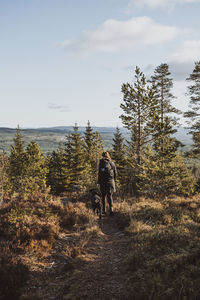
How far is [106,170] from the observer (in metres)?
9.23

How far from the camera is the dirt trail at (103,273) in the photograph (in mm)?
3908

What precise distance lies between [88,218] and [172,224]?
3.48 metres

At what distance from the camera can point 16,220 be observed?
709cm

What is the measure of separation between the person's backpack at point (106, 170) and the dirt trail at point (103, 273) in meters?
2.68

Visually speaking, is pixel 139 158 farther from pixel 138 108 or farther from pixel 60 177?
pixel 60 177

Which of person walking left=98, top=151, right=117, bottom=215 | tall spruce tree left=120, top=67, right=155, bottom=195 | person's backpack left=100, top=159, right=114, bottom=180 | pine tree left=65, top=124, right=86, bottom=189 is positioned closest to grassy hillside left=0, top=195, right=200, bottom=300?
person walking left=98, top=151, right=117, bottom=215

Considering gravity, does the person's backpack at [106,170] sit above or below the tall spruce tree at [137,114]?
below

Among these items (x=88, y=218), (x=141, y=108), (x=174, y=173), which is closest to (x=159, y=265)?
(x=88, y=218)

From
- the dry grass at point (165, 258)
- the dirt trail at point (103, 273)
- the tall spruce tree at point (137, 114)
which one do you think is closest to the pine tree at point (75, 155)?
the tall spruce tree at point (137, 114)

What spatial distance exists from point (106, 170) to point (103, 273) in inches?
192

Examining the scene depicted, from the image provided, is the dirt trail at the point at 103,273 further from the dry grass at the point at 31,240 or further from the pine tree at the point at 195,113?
the pine tree at the point at 195,113

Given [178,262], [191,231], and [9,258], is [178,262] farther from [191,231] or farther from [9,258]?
[9,258]

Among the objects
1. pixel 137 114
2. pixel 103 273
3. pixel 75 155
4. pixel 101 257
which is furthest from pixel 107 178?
pixel 75 155

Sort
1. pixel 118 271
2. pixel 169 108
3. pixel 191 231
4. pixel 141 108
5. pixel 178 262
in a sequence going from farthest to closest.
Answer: pixel 169 108, pixel 141 108, pixel 191 231, pixel 118 271, pixel 178 262
